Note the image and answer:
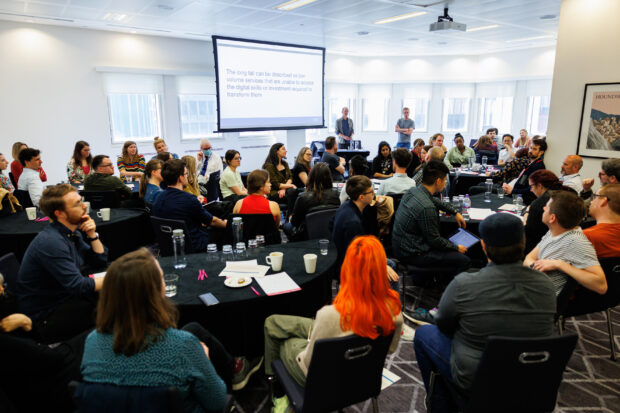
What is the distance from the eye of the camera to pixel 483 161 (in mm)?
8305

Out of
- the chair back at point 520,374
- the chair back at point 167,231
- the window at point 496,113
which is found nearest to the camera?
the chair back at point 520,374

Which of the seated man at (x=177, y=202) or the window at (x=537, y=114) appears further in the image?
the window at (x=537, y=114)

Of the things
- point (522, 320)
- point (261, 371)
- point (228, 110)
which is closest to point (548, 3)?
point (228, 110)

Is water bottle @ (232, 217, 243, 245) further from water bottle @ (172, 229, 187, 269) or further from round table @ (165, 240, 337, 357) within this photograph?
water bottle @ (172, 229, 187, 269)

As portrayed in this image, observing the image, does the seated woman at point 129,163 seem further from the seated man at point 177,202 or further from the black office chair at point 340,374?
the black office chair at point 340,374

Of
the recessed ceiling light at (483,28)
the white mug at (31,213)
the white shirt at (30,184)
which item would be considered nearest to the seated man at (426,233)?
the white mug at (31,213)

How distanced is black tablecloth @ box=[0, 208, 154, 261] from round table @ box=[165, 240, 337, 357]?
5.75ft

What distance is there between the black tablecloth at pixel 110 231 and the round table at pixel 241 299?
69.0 inches

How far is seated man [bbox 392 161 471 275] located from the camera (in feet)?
11.4

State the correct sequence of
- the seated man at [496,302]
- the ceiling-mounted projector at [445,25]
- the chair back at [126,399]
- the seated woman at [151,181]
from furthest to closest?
the ceiling-mounted projector at [445,25], the seated woman at [151,181], the seated man at [496,302], the chair back at [126,399]

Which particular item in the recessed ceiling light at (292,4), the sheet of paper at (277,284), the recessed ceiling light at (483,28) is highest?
the recessed ceiling light at (483,28)

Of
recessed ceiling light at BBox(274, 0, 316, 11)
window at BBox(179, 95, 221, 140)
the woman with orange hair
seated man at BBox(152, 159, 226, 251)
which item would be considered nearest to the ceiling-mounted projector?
recessed ceiling light at BBox(274, 0, 316, 11)

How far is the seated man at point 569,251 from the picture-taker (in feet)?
8.03

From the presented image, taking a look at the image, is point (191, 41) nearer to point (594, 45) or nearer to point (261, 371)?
point (594, 45)
